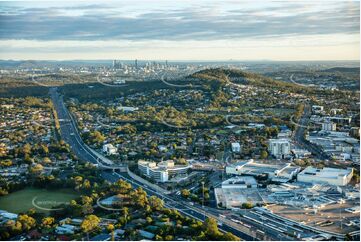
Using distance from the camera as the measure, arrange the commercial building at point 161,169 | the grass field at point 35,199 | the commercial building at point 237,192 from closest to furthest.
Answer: the grass field at point 35,199 → the commercial building at point 237,192 → the commercial building at point 161,169

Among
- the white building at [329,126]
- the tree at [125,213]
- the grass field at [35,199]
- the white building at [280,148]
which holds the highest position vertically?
the white building at [329,126]

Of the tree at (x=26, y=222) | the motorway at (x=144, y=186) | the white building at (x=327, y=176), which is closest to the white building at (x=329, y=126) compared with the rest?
the white building at (x=327, y=176)

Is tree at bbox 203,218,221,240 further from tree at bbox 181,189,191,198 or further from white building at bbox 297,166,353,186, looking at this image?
white building at bbox 297,166,353,186

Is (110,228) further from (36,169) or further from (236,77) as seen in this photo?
(236,77)

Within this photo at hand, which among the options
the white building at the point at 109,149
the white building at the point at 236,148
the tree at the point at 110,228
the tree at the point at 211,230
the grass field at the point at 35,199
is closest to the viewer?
the tree at the point at 211,230

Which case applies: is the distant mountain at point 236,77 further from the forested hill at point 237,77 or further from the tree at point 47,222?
the tree at point 47,222
